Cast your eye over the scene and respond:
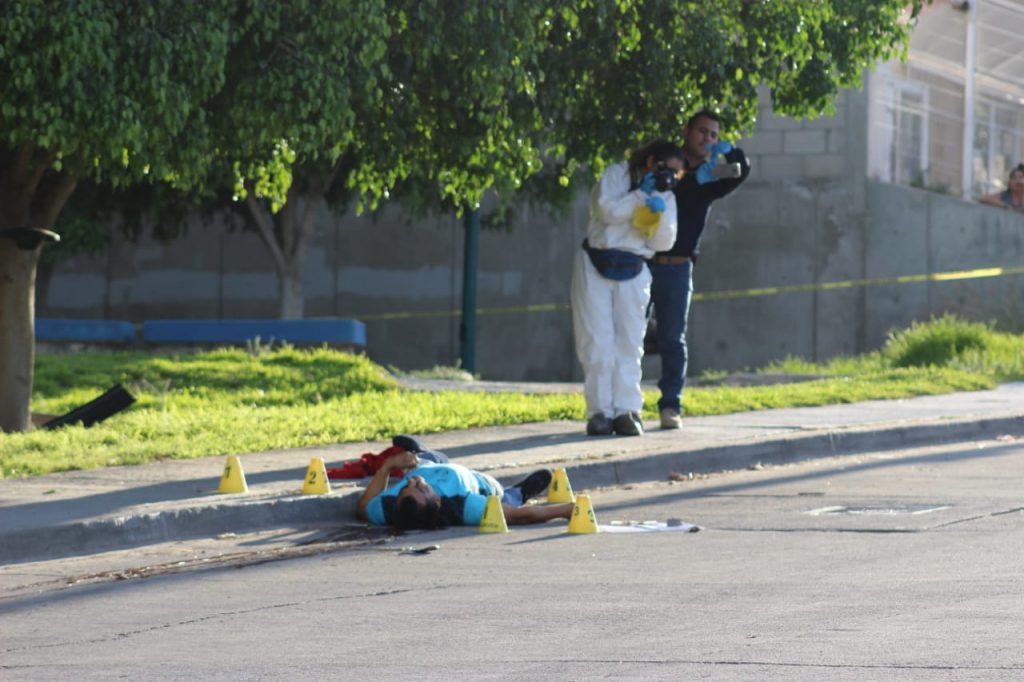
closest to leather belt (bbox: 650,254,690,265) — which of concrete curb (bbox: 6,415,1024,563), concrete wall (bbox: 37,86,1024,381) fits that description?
concrete curb (bbox: 6,415,1024,563)

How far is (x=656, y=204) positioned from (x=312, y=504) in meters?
3.99

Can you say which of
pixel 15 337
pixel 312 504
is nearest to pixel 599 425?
pixel 312 504

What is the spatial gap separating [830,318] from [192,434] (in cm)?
1688

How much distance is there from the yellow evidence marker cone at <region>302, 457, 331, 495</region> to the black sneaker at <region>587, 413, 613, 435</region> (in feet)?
11.9

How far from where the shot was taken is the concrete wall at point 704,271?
28.8 m

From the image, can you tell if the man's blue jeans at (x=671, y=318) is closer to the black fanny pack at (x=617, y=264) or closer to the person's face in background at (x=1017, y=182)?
the black fanny pack at (x=617, y=264)

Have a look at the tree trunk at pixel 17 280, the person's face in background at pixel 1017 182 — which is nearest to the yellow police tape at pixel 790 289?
the person's face in background at pixel 1017 182

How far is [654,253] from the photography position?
13.9m

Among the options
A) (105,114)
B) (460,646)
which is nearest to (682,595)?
(460,646)

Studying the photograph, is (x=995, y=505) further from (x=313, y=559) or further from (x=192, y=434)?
(x=192, y=434)

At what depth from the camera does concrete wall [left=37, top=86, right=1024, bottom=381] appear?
28.8 meters

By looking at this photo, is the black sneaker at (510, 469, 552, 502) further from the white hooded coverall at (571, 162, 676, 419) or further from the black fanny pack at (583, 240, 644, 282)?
the black fanny pack at (583, 240, 644, 282)

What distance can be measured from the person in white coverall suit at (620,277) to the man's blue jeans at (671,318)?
502mm

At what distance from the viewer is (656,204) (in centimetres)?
1320
